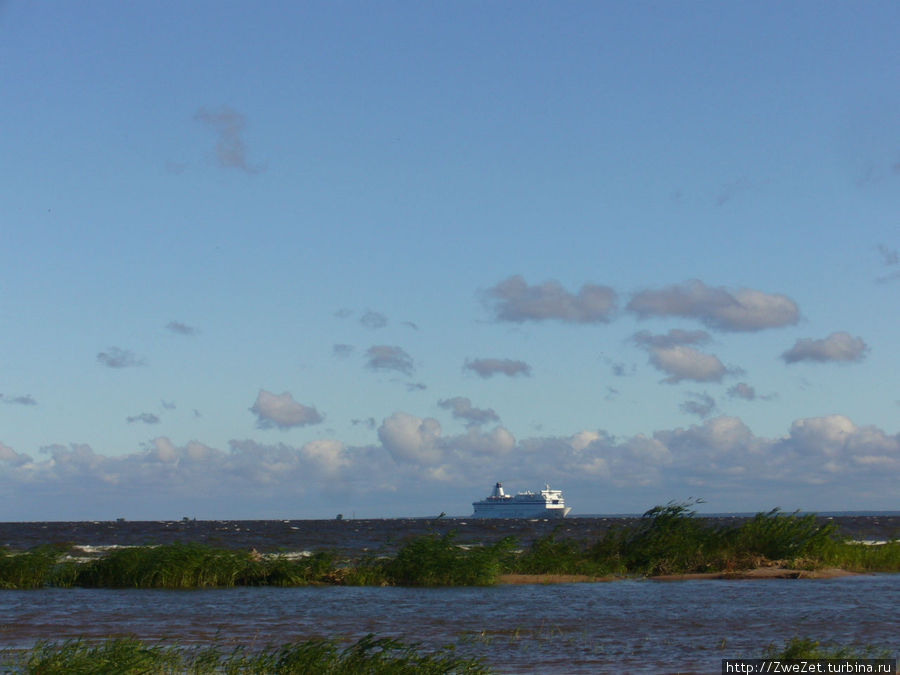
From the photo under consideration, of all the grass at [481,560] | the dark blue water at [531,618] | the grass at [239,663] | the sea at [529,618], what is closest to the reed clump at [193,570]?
the grass at [481,560]

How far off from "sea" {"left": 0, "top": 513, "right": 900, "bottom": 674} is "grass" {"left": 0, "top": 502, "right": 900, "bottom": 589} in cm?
132

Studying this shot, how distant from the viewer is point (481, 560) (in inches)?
1542

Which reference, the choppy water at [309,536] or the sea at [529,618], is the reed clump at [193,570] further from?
the choppy water at [309,536]

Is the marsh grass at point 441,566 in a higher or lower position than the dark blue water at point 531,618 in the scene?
higher

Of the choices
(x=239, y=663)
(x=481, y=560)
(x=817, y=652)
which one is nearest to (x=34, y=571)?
(x=481, y=560)

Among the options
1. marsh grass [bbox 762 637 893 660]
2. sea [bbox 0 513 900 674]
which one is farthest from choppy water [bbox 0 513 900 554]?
marsh grass [bbox 762 637 893 660]

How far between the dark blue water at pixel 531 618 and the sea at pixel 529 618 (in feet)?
0.14

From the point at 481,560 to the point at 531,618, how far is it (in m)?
11.1

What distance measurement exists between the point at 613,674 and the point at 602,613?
1110cm

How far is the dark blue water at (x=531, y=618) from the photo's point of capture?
72.0 feet

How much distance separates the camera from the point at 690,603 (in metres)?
31.8

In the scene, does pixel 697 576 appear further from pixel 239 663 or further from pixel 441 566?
pixel 239 663

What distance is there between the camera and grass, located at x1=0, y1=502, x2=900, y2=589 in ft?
126

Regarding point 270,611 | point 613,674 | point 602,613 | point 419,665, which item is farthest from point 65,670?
point 602,613
